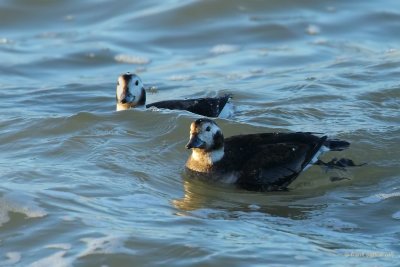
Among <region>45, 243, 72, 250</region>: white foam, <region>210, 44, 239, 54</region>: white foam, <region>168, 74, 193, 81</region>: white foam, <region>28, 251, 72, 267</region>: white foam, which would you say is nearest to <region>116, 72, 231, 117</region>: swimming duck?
<region>168, 74, 193, 81</region>: white foam

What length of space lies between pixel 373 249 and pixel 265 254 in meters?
0.86

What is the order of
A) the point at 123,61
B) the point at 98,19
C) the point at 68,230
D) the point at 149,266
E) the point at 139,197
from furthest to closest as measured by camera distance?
1. the point at 98,19
2. the point at 123,61
3. the point at 139,197
4. the point at 68,230
5. the point at 149,266

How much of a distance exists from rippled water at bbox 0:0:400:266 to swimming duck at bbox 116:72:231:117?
31 centimetres

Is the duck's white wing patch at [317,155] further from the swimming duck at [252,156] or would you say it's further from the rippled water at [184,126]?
the rippled water at [184,126]

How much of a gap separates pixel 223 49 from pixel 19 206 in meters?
8.99

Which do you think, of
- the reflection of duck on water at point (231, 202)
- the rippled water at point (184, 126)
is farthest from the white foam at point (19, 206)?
the reflection of duck on water at point (231, 202)

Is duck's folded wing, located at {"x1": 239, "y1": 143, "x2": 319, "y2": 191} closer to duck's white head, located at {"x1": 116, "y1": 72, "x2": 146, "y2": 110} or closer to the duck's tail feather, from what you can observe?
the duck's tail feather

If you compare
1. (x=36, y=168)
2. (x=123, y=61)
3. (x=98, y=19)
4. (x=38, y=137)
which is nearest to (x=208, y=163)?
(x=36, y=168)

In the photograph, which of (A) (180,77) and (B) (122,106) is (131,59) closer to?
(A) (180,77)

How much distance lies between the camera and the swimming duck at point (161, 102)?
41.1ft

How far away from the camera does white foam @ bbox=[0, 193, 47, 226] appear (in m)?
8.63

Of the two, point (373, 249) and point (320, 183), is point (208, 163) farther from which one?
point (373, 249)

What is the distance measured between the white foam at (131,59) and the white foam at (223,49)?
1131 millimetres

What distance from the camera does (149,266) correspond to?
7625mm
